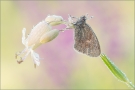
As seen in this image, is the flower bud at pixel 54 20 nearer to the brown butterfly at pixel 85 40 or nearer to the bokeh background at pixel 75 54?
the brown butterfly at pixel 85 40

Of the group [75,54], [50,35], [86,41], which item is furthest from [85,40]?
[75,54]

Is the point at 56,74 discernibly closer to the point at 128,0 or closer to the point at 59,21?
the point at 128,0

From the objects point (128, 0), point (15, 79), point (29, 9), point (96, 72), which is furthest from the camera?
point (29, 9)

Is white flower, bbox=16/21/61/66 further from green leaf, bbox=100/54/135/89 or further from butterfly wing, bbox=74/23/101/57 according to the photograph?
green leaf, bbox=100/54/135/89

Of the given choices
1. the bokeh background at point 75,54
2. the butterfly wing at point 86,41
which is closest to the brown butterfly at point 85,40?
the butterfly wing at point 86,41

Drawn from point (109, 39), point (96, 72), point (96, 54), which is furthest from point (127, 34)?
point (96, 54)

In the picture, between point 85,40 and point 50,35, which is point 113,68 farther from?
point 50,35
